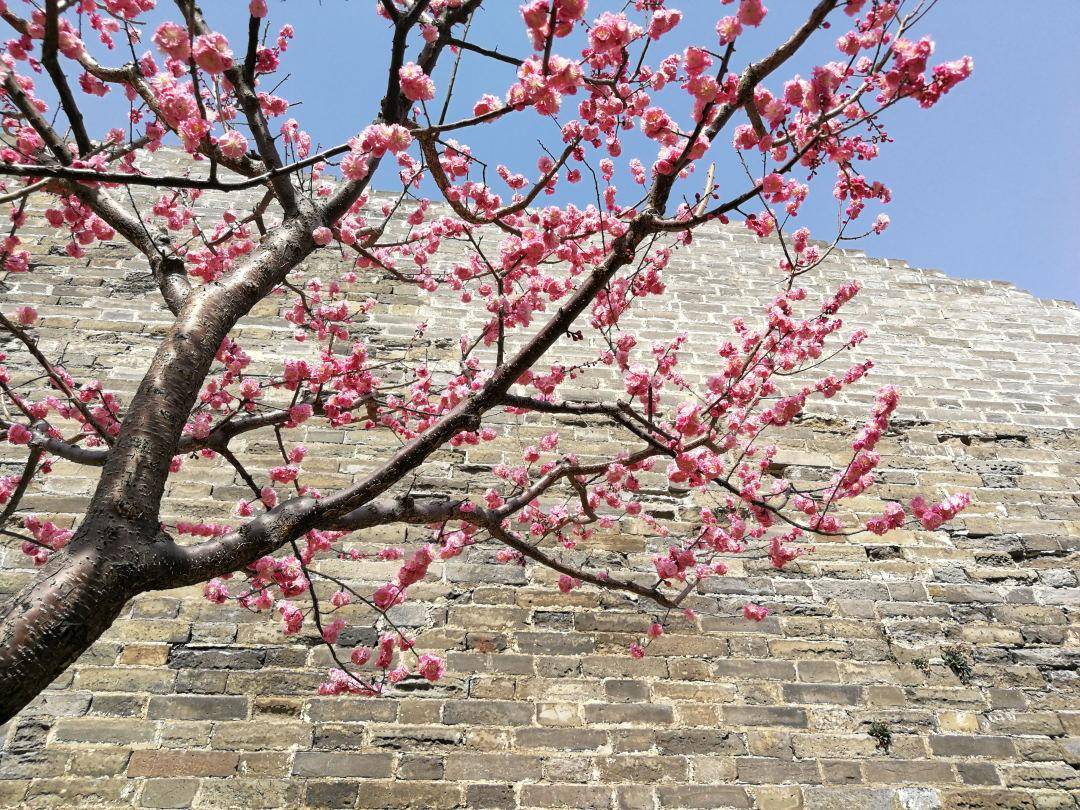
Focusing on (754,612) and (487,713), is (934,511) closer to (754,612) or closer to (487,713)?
(754,612)

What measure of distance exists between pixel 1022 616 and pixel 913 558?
61 cm

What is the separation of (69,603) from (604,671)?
2.42 meters

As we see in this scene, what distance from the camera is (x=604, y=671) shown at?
11.3 ft

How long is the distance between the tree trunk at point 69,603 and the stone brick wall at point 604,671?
5.43 feet

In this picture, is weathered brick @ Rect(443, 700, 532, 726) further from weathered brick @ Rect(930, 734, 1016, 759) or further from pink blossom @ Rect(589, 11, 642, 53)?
pink blossom @ Rect(589, 11, 642, 53)

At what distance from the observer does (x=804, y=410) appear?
4.72 m

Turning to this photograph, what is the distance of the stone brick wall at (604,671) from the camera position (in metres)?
3.02

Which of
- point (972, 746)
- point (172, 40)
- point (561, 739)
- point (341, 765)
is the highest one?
point (172, 40)

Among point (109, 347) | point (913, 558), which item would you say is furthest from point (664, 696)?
point (109, 347)

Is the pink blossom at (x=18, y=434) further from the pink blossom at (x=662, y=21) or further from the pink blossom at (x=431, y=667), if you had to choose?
the pink blossom at (x=662, y=21)

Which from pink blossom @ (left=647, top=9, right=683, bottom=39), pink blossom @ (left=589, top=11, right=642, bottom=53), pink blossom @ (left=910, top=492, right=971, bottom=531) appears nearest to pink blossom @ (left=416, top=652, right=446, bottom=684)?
pink blossom @ (left=910, top=492, right=971, bottom=531)

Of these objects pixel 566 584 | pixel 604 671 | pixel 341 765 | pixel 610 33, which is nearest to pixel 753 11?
pixel 610 33

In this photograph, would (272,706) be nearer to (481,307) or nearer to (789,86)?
(481,307)

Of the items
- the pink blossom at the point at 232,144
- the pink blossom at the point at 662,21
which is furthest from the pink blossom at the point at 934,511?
the pink blossom at the point at 232,144
